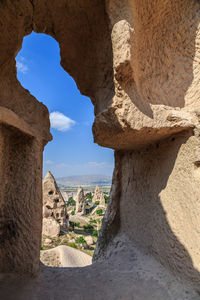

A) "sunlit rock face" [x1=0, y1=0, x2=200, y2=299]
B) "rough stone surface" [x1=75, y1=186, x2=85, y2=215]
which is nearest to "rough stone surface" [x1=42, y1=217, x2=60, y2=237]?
"sunlit rock face" [x1=0, y1=0, x2=200, y2=299]

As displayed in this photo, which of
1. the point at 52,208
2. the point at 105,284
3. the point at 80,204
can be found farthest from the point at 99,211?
the point at 105,284

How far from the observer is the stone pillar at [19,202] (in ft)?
4.48

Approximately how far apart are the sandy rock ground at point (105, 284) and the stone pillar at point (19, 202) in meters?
0.12

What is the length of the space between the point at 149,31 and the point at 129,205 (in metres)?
1.81

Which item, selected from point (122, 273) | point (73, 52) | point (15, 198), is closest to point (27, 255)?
point (15, 198)

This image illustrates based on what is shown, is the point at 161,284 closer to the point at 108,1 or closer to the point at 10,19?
the point at 108,1

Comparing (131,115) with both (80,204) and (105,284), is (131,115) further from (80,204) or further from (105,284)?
(80,204)

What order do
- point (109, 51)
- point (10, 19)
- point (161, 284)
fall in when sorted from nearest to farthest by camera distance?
point (161, 284) < point (10, 19) < point (109, 51)

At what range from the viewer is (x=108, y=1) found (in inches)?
56.7

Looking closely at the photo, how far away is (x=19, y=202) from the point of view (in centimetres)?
143

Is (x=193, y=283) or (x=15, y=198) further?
(x=15, y=198)

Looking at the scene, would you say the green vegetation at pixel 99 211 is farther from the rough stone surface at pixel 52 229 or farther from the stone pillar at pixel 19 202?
the stone pillar at pixel 19 202

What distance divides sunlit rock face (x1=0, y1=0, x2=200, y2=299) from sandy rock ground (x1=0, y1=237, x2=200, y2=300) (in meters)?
0.06

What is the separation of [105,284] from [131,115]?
4.52ft
